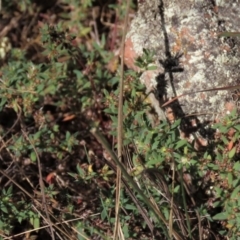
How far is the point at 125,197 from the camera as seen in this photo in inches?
103

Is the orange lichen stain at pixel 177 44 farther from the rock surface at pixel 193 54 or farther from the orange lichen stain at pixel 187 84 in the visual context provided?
the orange lichen stain at pixel 187 84

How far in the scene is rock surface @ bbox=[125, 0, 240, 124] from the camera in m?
2.80

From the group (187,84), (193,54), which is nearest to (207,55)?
(193,54)

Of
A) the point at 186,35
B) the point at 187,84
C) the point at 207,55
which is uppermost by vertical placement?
the point at 186,35

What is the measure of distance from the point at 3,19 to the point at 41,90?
3.95ft

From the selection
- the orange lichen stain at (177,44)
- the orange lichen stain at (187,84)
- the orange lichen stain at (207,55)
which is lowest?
the orange lichen stain at (187,84)

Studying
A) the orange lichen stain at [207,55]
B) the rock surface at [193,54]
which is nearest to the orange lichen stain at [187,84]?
the rock surface at [193,54]

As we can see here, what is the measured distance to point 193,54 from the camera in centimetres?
282

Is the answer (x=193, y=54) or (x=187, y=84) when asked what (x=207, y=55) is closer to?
(x=193, y=54)

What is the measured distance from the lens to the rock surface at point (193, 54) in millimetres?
2797

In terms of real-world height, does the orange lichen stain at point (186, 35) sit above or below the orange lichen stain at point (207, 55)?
above

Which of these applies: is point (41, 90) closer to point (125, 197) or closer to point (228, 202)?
point (125, 197)

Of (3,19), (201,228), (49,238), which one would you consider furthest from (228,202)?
(3,19)

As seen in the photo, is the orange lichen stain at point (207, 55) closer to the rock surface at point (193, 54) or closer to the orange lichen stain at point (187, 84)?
the rock surface at point (193, 54)
